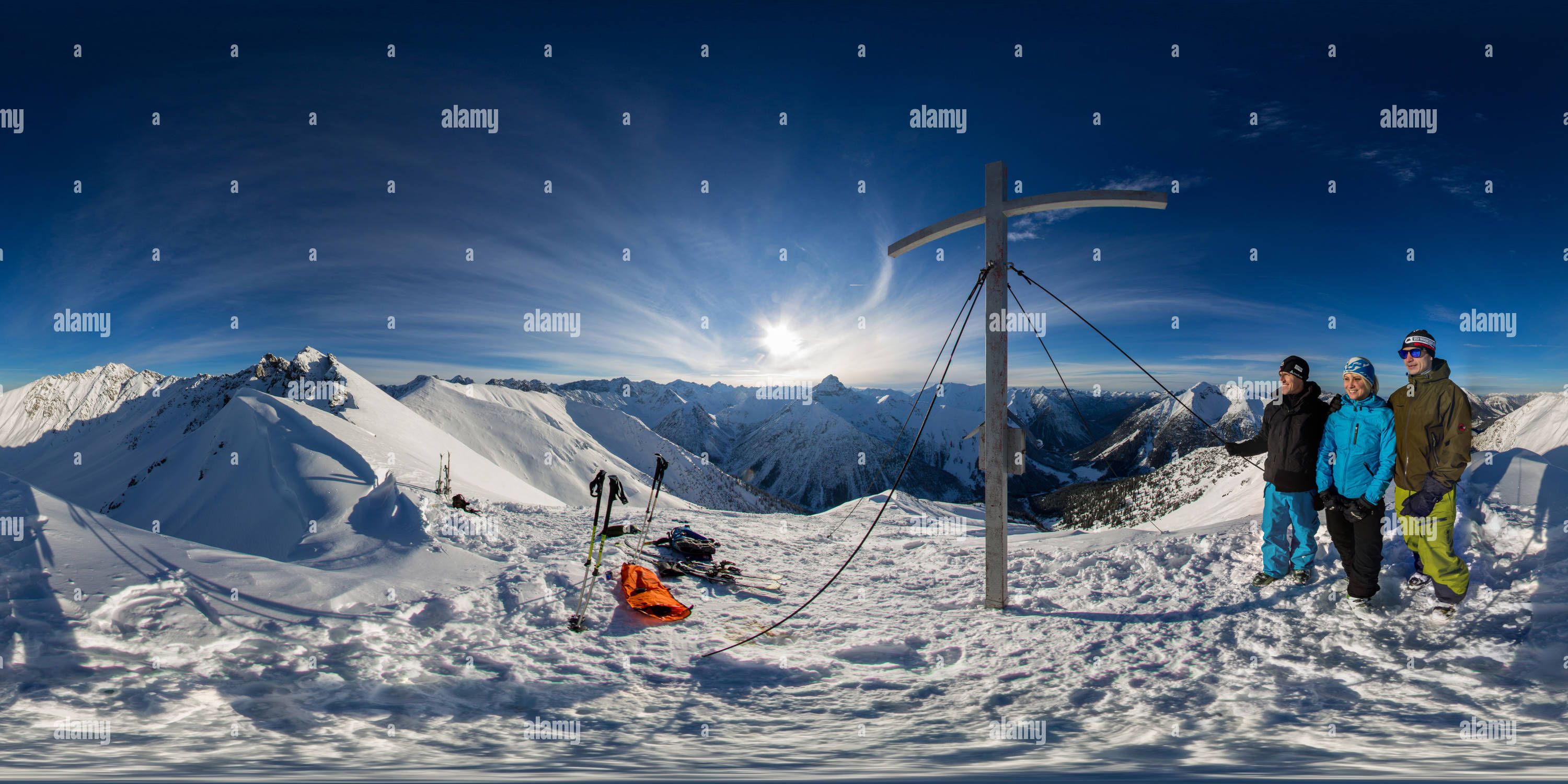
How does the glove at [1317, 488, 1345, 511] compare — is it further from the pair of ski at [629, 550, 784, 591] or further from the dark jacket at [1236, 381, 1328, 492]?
the pair of ski at [629, 550, 784, 591]

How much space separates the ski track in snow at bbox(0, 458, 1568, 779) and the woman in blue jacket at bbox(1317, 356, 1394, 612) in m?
0.44

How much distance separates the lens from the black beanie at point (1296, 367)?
23.1ft

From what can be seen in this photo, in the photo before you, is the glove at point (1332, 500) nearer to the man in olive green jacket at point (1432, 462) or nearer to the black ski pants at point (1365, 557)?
the black ski pants at point (1365, 557)

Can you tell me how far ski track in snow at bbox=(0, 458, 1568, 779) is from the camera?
14.1ft

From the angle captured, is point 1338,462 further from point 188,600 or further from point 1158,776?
point 188,600

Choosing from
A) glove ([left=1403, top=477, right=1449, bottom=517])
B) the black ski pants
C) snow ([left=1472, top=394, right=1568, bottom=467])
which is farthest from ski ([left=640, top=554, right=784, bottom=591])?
snow ([left=1472, top=394, right=1568, bottom=467])

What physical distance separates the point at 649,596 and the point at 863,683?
3509 mm

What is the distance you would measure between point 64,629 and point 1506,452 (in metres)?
16.6

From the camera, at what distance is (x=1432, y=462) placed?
5930mm

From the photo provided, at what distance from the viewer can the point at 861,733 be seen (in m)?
5.02

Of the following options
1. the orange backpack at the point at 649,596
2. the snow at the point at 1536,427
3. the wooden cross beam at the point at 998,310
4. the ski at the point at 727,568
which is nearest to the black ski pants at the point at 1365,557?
the wooden cross beam at the point at 998,310

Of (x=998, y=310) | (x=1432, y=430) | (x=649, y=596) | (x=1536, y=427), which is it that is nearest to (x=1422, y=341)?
(x=1432, y=430)

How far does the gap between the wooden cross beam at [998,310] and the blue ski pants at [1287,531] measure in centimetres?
326

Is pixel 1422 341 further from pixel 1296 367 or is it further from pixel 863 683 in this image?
pixel 863 683
